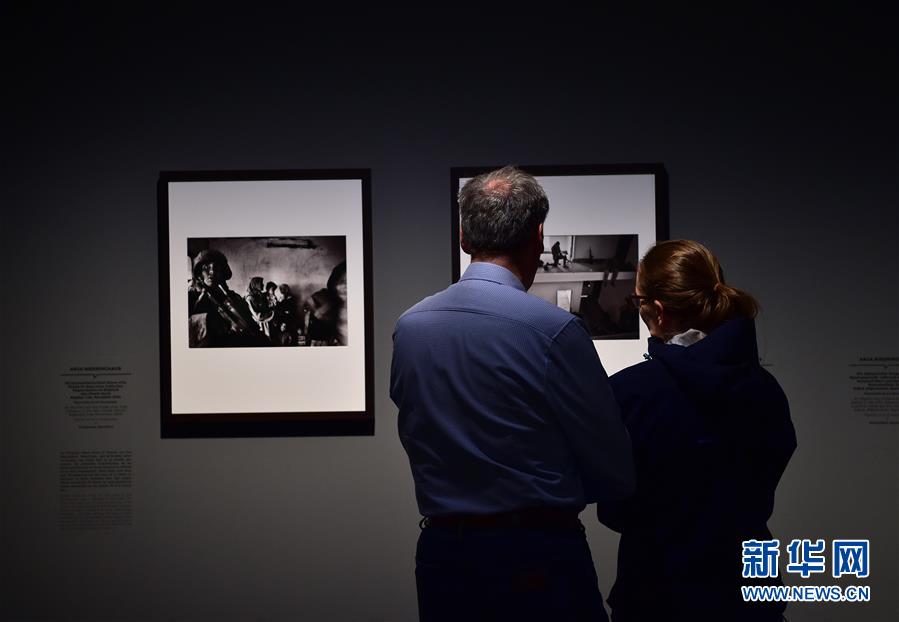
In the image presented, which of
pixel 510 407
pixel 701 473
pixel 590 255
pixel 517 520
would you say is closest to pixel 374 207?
pixel 590 255

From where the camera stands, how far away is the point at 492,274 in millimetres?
1482

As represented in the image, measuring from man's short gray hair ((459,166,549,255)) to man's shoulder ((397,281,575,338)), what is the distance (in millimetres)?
100

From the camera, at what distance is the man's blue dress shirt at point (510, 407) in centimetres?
141

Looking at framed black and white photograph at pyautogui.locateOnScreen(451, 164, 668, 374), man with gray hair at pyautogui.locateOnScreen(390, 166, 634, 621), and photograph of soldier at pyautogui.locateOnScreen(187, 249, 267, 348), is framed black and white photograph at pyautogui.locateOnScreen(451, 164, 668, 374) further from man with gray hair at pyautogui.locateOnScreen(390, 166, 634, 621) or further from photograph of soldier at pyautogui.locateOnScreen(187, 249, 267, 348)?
man with gray hair at pyautogui.locateOnScreen(390, 166, 634, 621)

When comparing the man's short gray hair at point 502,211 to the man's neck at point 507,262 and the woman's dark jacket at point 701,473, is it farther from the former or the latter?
the woman's dark jacket at point 701,473

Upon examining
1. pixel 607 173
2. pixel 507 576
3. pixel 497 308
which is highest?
pixel 607 173

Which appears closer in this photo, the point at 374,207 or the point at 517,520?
the point at 517,520

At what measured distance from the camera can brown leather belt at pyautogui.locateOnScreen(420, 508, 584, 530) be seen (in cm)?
145

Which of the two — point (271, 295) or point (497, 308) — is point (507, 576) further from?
point (271, 295)

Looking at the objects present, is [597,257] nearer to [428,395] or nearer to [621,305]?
[621,305]

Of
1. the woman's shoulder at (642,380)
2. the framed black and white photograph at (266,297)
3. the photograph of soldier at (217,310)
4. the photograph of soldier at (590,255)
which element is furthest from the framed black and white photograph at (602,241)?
the woman's shoulder at (642,380)

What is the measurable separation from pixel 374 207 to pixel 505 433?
139 cm

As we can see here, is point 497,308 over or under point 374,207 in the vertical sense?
under

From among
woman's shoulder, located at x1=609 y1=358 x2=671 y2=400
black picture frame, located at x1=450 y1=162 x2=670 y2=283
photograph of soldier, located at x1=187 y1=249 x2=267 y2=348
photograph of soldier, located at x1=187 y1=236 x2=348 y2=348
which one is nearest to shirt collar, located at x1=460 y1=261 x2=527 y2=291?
woman's shoulder, located at x1=609 y1=358 x2=671 y2=400
